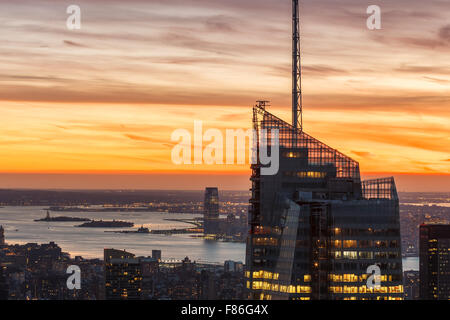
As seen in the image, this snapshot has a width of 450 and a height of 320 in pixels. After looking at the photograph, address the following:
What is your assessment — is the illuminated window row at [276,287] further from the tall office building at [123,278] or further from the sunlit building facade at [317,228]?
the tall office building at [123,278]

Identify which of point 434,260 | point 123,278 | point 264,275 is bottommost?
point 123,278

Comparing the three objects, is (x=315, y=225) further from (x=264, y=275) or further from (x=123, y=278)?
(x=123, y=278)

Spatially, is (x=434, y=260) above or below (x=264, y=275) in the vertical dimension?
below

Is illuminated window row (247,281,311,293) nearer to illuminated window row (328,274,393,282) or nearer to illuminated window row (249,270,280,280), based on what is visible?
illuminated window row (249,270,280,280)

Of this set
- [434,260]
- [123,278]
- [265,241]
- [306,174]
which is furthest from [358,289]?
[434,260]

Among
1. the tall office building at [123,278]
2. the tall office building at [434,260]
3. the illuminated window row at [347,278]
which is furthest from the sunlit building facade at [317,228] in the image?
the tall office building at [434,260]

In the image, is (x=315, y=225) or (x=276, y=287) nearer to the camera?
(x=315, y=225)
